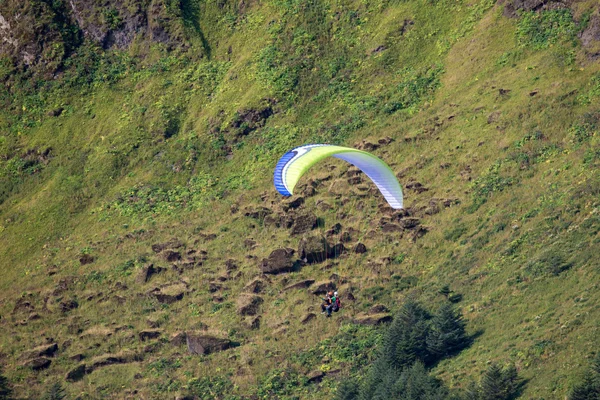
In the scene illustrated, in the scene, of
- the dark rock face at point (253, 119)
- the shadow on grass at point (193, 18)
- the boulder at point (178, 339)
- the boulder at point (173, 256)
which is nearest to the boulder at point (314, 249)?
the boulder at point (178, 339)

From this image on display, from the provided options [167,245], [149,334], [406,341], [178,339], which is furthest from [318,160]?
[167,245]

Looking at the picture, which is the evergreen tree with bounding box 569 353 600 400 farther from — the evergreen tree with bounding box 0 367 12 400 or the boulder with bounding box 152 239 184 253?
the boulder with bounding box 152 239 184 253

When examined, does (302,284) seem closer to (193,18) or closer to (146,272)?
(146,272)

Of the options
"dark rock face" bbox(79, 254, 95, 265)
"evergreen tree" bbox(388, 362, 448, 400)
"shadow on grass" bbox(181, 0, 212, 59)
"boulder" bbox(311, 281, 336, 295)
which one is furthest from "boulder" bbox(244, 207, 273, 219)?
"evergreen tree" bbox(388, 362, 448, 400)

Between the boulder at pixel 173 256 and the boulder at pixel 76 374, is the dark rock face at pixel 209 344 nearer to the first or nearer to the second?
the boulder at pixel 76 374

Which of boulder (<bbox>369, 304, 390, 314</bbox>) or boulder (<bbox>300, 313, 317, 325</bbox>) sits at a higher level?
boulder (<bbox>300, 313, 317, 325</bbox>)

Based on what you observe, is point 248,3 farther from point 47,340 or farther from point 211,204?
point 47,340
